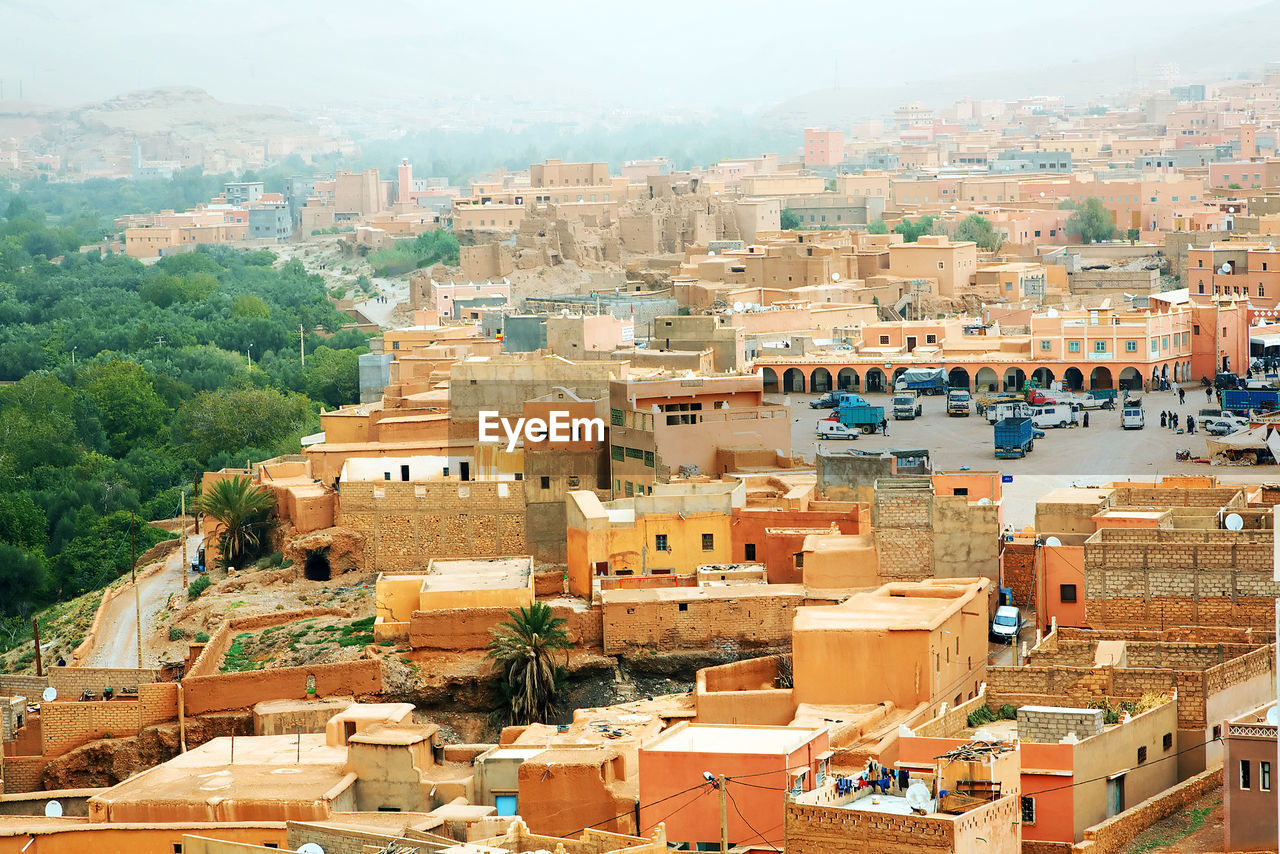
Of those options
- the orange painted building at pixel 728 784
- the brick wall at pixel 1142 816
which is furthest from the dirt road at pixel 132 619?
the brick wall at pixel 1142 816

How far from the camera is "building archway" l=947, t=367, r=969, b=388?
42.6m

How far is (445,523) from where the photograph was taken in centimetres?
2641

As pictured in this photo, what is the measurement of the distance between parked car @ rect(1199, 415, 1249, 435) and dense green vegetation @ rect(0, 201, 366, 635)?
15751 millimetres

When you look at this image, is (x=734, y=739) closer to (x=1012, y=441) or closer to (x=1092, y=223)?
(x=1012, y=441)

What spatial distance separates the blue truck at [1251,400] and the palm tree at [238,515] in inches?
683

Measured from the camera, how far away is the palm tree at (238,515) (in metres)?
28.0

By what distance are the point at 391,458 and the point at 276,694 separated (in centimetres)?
685

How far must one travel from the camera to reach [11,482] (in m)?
42.9

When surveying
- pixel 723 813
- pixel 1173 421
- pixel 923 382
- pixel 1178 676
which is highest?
pixel 1178 676

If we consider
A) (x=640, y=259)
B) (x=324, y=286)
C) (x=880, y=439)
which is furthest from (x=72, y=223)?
(x=880, y=439)

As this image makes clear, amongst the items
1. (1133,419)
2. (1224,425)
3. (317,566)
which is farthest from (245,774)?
(1133,419)

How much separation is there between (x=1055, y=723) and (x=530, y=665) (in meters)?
8.22

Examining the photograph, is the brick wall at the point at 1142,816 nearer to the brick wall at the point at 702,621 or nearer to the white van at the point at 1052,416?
the brick wall at the point at 702,621

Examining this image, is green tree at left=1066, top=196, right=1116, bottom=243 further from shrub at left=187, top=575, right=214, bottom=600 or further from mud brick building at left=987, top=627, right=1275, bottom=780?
mud brick building at left=987, top=627, right=1275, bottom=780
